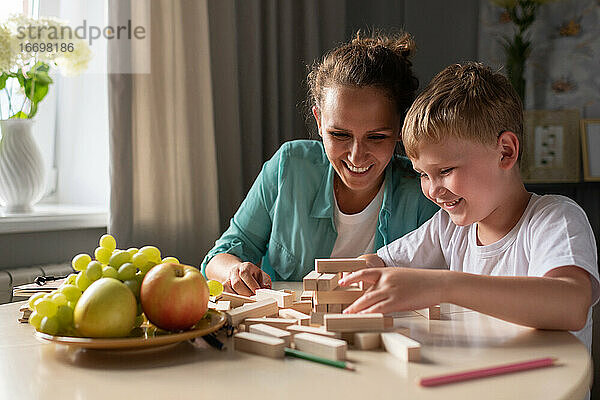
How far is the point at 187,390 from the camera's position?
0.79 m

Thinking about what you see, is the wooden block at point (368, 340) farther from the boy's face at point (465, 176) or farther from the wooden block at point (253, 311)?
the boy's face at point (465, 176)

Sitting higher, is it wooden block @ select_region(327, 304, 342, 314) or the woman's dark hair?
the woman's dark hair

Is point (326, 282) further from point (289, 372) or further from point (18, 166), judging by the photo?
point (18, 166)

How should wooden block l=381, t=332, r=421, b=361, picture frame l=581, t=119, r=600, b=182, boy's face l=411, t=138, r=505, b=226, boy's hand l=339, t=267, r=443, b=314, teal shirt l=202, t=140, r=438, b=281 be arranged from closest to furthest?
wooden block l=381, t=332, r=421, b=361 → boy's hand l=339, t=267, r=443, b=314 → boy's face l=411, t=138, r=505, b=226 → teal shirt l=202, t=140, r=438, b=281 → picture frame l=581, t=119, r=600, b=182

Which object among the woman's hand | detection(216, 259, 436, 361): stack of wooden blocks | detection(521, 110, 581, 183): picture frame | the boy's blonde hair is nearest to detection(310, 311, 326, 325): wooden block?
detection(216, 259, 436, 361): stack of wooden blocks

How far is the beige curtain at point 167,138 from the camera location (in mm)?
2381

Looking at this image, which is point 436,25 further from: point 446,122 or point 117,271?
point 117,271

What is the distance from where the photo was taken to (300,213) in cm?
186

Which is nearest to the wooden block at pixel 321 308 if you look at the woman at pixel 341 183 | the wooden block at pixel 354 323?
the wooden block at pixel 354 323

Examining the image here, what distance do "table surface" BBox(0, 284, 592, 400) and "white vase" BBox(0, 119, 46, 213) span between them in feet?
4.66

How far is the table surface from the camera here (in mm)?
776

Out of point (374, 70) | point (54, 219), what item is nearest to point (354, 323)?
point (374, 70)

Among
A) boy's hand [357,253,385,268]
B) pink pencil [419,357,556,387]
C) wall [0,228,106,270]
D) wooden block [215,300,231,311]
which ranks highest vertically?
boy's hand [357,253,385,268]

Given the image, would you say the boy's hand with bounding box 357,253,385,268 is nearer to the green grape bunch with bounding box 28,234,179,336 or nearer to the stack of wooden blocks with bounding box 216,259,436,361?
the stack of wooden blocks with bounding box 216,259,436,361
